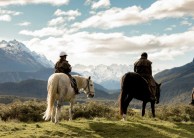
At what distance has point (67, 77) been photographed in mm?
19156

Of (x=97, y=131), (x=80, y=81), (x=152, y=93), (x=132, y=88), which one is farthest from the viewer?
(x=80, y=81)

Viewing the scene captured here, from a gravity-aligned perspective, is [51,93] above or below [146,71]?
below

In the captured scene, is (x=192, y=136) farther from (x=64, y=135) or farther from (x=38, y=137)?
(x=38, y=137)

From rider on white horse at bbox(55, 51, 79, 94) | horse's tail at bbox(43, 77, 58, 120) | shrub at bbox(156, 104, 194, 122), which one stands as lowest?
shrub at bbox(156, 104, 194, 122)

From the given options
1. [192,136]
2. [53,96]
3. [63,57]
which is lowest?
[192,136]

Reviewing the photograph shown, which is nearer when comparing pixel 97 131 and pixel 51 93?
pixel 97 131

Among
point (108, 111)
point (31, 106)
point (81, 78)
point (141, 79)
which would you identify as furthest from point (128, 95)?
point (31, 106)

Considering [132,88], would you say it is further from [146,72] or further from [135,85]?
[146,72]

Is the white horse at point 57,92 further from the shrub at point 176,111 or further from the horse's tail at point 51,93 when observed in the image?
the shrub at point 176,111

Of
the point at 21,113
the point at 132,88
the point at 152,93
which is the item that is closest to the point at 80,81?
the point at 132,88

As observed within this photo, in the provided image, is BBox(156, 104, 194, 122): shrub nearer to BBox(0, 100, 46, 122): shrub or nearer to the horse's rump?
BBox(0, 100, 46, 122): shrub

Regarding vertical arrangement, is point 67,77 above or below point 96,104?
above

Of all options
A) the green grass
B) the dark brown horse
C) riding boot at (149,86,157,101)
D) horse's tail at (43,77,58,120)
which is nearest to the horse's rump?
the dark brown horse

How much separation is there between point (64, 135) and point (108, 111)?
1670 cm
